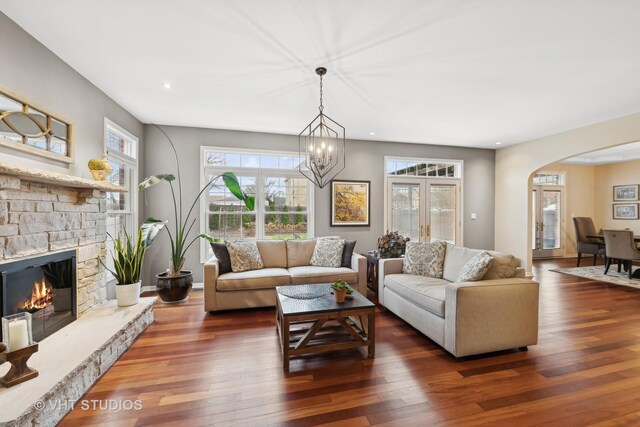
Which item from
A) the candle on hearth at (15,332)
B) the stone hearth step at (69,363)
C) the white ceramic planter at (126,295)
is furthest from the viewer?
the white ceramic planter at (126,295)

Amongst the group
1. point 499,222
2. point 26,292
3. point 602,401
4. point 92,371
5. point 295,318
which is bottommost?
point 602,401

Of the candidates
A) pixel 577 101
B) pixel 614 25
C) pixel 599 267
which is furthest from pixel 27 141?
pixel 599 267

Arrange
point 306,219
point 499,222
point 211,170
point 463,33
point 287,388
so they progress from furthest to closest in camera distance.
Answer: point 499,222 < point 306,219 < point 211,170 < point 463,33 < point 287,388

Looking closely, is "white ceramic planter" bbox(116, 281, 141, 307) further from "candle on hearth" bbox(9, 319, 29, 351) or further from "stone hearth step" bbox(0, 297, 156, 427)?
"candle on hearth" bbox(9, 319, 29, 351)

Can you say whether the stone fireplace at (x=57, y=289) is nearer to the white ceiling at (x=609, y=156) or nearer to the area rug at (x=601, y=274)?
the area rug at (x=601, y=274)

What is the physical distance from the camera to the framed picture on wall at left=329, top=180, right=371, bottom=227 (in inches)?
203

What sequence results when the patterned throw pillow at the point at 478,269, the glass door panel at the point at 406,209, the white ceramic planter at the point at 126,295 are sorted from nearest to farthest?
the patterned throw pillow at the point at 478,269, the white ceramic planter at the point at 126,295, the glass door panel at the point at 406,209

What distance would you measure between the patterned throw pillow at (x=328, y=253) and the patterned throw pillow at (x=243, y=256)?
0.80m

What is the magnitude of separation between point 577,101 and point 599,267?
4.70m

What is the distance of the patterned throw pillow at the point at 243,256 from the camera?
148 inches

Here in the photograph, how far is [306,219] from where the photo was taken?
16.8 feet

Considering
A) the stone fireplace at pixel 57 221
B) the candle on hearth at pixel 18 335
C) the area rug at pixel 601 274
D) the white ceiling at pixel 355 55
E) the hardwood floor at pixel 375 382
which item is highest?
the white ceiling at pixel 355 55

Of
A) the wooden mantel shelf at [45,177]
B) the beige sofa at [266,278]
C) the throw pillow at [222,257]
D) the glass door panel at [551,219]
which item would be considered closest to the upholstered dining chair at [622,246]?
the glass door panel at [551,219]

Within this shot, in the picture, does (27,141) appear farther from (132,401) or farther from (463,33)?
(463,33)
